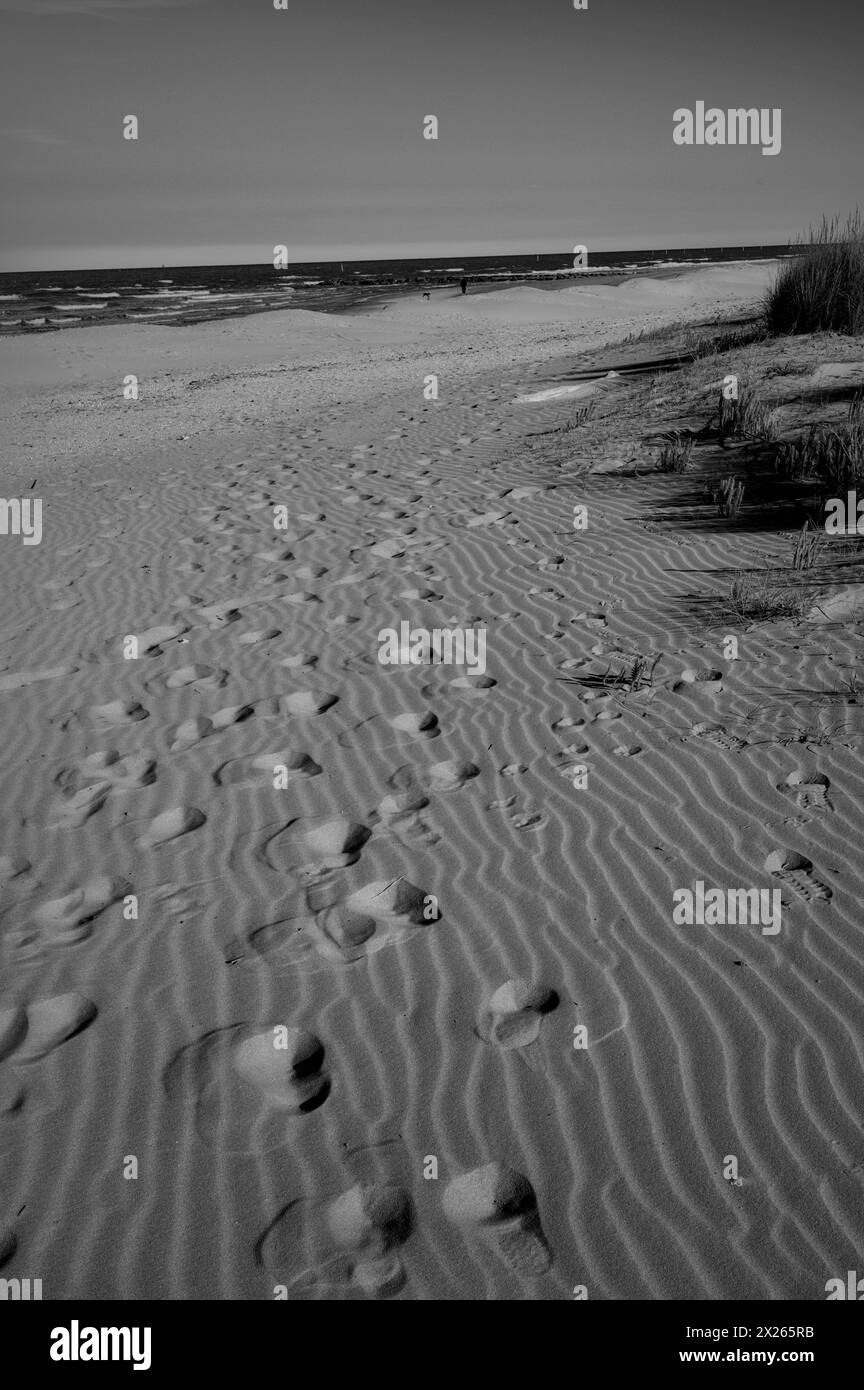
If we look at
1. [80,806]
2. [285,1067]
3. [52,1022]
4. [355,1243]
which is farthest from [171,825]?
[355,1243]

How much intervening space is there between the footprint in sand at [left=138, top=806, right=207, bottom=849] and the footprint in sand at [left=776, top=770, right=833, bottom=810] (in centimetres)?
233

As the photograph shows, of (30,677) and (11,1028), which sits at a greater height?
(30,677)

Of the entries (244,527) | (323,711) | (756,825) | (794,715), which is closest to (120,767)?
(323,711)

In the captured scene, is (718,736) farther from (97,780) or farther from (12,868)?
(12,868)

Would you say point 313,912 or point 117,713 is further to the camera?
point 117,713

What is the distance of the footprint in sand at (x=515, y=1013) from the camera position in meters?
2.47

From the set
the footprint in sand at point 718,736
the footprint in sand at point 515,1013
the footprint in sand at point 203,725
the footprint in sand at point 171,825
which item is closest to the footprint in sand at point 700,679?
the footprint in sand at point 718,736

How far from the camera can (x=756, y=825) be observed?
3.18 m

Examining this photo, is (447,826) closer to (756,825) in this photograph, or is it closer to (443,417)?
(756,825)

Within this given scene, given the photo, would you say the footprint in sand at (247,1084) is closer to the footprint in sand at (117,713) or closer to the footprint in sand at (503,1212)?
the footprint in sand at (503,1212)

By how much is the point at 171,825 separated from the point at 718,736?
2340 millimetres

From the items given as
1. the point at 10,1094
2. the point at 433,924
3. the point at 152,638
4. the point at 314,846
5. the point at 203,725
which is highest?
the point at 152,638

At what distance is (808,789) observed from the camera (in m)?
3.32
